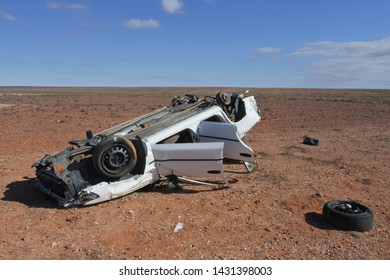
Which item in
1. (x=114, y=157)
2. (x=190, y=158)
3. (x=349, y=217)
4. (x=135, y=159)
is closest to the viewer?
(x=349, y=217)

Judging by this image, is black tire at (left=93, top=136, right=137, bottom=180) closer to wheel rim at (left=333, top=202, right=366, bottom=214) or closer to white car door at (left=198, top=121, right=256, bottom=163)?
white car door at (left=198, top=121, right=256, bottom=163)

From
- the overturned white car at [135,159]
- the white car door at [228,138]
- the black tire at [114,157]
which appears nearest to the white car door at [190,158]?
the overturned white car at [135,159]

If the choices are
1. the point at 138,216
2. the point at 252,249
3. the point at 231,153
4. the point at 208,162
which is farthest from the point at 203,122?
the point at 252,249

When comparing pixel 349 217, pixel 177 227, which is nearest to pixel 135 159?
pixel 177 227

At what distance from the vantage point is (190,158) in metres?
5.87

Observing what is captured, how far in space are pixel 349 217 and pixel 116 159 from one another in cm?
354

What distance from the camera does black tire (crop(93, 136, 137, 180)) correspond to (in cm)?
547

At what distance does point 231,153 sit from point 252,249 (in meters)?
2.60

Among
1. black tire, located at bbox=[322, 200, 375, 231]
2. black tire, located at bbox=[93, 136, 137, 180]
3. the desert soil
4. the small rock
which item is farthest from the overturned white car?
black tire, located at bbox=[322, 200, 375, 231]

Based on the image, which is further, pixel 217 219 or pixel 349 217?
pixel 217 219

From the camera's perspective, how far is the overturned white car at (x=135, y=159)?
17.9ft

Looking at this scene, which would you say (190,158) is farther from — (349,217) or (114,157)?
(349,217)

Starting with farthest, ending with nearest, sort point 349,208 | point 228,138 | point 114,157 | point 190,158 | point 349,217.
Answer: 1. point 228,138
2. point 190,158
3. point 114,157
4. point 349,208
5. point 349,217

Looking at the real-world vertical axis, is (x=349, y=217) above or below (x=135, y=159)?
below
